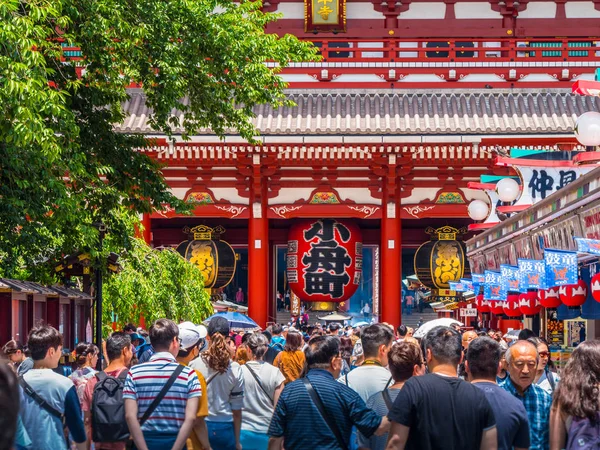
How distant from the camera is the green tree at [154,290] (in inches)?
757

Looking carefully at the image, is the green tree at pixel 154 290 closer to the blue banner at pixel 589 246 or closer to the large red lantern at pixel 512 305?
the large red lantern at pixel 512 305

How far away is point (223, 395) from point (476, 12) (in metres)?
19.9

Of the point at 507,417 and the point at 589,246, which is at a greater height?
the point at 589,246

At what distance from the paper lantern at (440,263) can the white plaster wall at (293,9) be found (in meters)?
6.70

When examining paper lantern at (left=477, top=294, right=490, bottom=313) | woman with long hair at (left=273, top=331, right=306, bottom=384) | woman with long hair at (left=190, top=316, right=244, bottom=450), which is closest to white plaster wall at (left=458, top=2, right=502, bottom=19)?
paper lantern at (left=477, top=294, right=490, bottom=313)

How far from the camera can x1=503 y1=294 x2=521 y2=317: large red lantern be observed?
16938 mm

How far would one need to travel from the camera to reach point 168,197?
1353 centimetres

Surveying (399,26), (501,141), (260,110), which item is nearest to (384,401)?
(501,141)

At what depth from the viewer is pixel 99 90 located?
13000 millimetres

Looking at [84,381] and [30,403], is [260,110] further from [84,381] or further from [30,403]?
[30,403]

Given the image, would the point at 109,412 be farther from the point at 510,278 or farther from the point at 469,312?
the point at 469,312

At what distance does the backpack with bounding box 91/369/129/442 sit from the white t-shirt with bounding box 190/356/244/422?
1234 millimetres

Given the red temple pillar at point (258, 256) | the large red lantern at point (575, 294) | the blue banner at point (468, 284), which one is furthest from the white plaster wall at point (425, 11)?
the large red lantern at point (575, 294)

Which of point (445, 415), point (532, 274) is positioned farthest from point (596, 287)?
point (445, 415)
